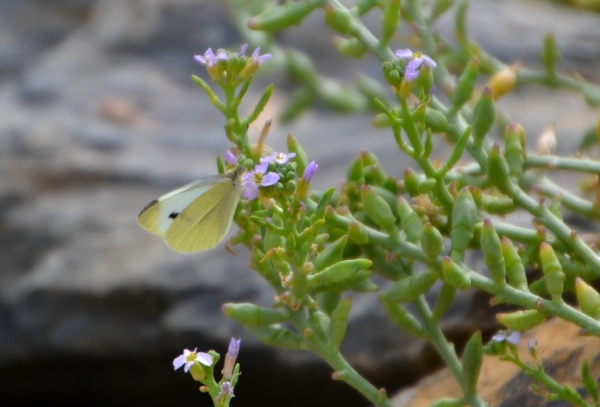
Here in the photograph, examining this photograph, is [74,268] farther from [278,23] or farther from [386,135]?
[278,23]

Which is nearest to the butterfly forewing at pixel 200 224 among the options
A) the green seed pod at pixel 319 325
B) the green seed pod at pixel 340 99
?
the green seed pod at pixel 319 325

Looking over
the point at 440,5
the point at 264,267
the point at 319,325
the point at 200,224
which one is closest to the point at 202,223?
the point at 200,224

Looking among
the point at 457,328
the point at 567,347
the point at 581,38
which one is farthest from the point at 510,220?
the point at 581,38

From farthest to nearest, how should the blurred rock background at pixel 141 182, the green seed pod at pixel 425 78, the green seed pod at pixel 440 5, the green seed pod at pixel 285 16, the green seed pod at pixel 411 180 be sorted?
the blurred rock background at pixel 141 182, the green seed pod at pixel 440 5, the green seed pod at pixel 285 16, the green seed pod at pixel 411 180, the green seed pod at pixel 425 78

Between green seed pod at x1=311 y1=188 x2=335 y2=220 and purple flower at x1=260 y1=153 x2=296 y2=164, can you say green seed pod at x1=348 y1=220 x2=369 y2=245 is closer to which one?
green seed pod at x1=311 y1=188 x2=335 y2=220

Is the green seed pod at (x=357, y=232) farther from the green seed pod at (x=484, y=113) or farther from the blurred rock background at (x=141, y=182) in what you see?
the blurred rock background at (x=141, y=182)
